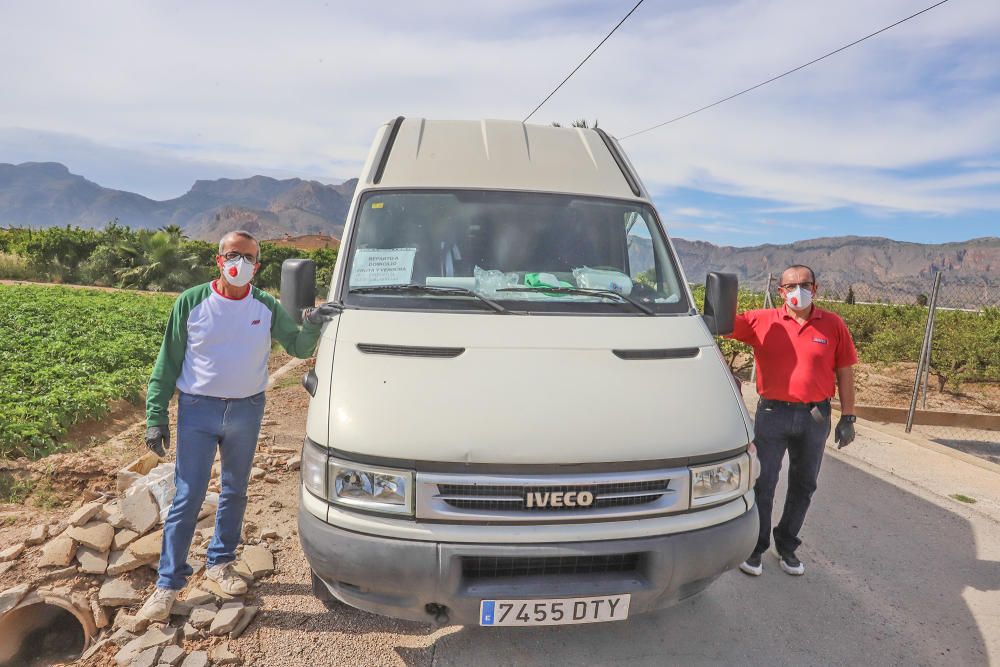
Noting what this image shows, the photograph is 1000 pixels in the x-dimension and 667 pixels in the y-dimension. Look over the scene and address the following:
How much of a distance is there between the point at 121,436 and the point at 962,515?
806 centimetres

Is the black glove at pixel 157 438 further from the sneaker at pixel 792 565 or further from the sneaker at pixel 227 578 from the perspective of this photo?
the sneaker at pixel 792 565

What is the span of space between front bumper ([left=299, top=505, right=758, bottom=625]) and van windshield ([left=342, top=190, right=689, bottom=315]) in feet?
4.07

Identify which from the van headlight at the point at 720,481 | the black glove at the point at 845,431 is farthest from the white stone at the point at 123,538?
the black glove at the point at 845,431

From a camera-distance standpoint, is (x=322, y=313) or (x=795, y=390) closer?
(x=322, y=313)

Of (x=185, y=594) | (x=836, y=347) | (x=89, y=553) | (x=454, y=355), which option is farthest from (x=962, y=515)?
(x=89, y=553)

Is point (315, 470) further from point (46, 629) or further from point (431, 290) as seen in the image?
point (46, 629)

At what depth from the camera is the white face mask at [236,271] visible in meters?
3.40

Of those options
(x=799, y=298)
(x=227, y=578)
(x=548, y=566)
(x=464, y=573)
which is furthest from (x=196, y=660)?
(x=799, y=298)

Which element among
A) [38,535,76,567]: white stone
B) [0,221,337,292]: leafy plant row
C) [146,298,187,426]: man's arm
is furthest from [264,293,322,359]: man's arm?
[0,221,337,292]: leafy plant row

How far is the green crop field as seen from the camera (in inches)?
233

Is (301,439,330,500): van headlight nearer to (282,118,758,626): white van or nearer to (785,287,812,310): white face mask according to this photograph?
(282,118,758,626): white van

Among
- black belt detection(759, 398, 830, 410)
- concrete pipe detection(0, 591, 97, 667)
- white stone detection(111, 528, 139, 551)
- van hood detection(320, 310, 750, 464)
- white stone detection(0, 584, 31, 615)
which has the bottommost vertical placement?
concrete pipe detection(0, 591, 97, 667)

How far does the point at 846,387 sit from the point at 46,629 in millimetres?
5280

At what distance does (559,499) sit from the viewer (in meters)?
2.62
